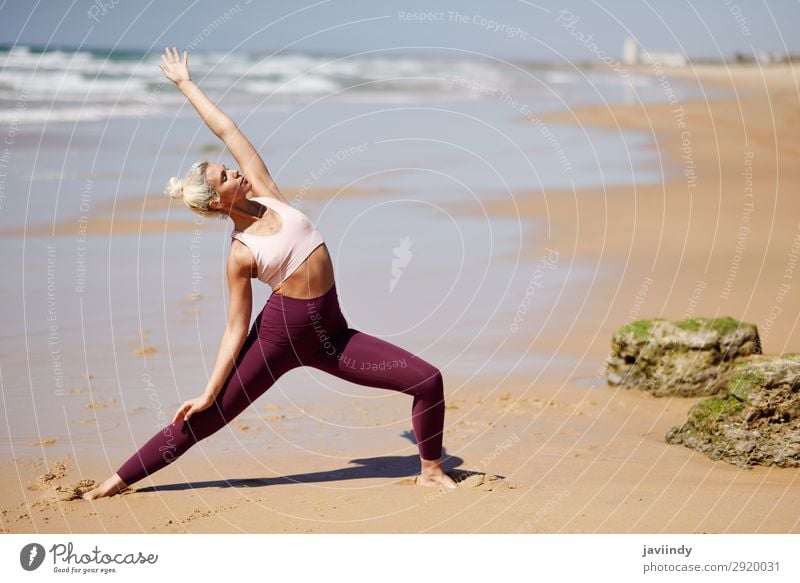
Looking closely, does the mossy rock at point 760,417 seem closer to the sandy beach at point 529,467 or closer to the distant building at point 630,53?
the sandy beach at point 529,467

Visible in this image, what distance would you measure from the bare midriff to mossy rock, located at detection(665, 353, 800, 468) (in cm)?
282

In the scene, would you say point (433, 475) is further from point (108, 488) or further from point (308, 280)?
point (108, 488)

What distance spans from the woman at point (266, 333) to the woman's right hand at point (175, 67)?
0.35 metres

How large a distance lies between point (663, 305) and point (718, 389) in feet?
10.0

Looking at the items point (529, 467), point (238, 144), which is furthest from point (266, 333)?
point (529, 467)

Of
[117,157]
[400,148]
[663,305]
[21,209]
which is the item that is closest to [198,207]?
[663,305]

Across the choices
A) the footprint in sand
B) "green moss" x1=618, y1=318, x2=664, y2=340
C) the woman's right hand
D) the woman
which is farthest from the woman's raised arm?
"green moss" x1=618, y1=318, x2=664, y2=340

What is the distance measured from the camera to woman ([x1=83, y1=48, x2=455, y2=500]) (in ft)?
20.5

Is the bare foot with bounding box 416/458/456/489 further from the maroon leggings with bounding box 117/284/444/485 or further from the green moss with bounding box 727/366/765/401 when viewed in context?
the green moss with bounding box 727/366/765/401

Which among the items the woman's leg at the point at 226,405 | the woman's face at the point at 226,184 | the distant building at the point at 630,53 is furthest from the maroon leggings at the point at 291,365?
the distant building at the point at 630,53

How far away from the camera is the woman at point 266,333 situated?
6238 millimetres

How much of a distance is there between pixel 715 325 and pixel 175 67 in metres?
4.60

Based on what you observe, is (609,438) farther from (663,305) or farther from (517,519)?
(663,305)

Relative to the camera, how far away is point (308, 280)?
646cm
